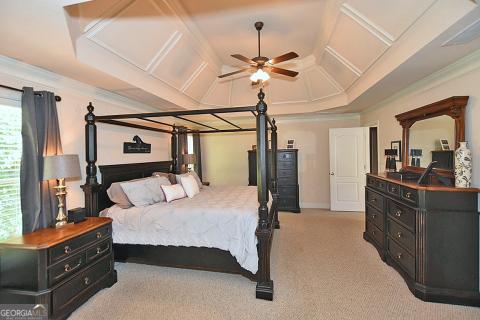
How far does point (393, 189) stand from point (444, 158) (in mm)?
645

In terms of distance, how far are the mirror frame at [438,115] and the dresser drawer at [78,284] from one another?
3.93 m

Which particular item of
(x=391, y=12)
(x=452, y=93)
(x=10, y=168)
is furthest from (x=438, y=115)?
(x=10, y=168)

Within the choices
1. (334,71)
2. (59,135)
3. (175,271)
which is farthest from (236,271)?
(334,71)

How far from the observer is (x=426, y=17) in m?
2.11

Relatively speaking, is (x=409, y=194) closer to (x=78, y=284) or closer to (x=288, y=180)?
(x=288, y=180)

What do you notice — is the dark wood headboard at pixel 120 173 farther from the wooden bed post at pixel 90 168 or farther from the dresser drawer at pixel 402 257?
the dresser drawer at pixel 402 257

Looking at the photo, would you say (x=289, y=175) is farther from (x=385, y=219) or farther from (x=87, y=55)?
(x=87, y=55)

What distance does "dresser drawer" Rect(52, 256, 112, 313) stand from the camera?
2.00 meters

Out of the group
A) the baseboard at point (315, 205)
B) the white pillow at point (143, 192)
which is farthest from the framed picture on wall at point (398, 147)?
the white pillow at point (143, 192)

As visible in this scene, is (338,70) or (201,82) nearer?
(338,70)

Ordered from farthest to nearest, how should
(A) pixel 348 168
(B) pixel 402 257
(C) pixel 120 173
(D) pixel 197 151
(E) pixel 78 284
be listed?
(D) pixel 197 151
(A) pixel 348 168
(C) pixel 120 173
(B) pixel 402 257
(E) pixel 78 284

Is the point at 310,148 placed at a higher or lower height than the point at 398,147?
higher

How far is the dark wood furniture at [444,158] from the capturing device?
261cm

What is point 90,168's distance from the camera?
2.96 m
